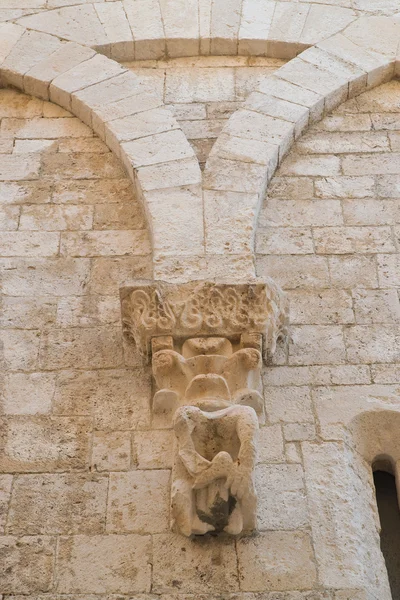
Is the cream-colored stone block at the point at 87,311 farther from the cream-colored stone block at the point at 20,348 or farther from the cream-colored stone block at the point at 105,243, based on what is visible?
the cream-colored stone block at the point at 105,243

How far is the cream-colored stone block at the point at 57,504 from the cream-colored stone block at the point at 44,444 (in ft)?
0.21

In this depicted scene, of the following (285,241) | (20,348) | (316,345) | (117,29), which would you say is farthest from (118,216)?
(117,29)

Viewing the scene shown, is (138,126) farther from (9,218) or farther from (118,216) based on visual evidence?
(9,218)

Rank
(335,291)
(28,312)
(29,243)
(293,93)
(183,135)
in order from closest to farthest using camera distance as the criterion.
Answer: (28,312) < (335,291) < (29,243) < (183,135) < (293,93)

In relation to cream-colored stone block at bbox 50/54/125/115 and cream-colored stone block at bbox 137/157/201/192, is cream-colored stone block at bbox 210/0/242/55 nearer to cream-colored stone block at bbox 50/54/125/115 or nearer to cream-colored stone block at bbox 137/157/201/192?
cream-colored stone block at bbox 50/54/125/115

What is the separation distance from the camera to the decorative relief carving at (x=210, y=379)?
413 centimetres

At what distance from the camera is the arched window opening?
14.7 feet

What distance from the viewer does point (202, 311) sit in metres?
4.80

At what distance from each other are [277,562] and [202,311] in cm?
132

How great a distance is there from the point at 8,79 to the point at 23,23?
1.80ft

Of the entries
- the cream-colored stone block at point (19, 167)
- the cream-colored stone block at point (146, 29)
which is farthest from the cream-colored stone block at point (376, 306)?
the cream-colored stone block at point (146, 29)

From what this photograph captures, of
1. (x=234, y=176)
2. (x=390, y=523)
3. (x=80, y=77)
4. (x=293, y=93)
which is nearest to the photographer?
(x=390, y=523)

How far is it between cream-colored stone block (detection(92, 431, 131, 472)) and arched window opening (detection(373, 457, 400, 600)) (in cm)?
127

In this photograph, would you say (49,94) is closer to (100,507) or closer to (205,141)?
(205,141)
